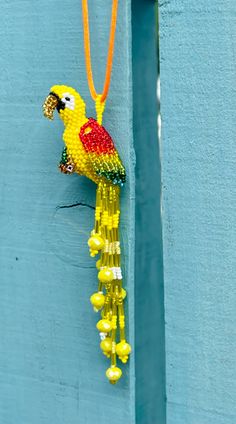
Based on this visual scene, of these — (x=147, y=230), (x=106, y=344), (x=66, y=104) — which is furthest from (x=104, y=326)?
(x=66, y=104)

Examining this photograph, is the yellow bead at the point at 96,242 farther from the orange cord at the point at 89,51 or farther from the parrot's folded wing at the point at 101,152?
the orange cord at the point at 89,51

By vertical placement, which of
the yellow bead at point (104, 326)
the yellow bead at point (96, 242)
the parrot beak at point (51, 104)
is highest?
the parrot beak at point (51, 104)

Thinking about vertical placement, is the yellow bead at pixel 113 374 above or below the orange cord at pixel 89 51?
below

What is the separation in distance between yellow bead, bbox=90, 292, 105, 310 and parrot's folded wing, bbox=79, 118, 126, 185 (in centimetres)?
15

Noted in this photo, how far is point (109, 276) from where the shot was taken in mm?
821

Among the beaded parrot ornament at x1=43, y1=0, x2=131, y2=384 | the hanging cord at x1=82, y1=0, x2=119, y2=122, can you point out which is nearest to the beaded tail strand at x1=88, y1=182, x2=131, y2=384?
the beaded parrot ornament at x1=43, y1=0, x2=131, y2=384

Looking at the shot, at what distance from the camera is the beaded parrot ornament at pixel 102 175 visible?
2.69ft

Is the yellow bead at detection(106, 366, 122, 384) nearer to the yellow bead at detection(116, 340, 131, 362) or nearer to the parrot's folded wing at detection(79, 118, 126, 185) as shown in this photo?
the yellow bead at detection(116, 340, 131, 362)

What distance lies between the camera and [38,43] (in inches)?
35.5

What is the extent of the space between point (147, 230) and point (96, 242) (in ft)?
0.32

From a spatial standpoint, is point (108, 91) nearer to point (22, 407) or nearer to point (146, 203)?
point (146, 203)

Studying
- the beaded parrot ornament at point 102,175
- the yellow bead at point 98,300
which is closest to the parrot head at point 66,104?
the beaded parrot ornament at point 102,175

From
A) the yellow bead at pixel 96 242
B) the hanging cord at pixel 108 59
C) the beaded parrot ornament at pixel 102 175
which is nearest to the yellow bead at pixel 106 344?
the beaded parrot ornament at pixel 102 175

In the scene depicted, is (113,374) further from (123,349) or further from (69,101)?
(69,101)
